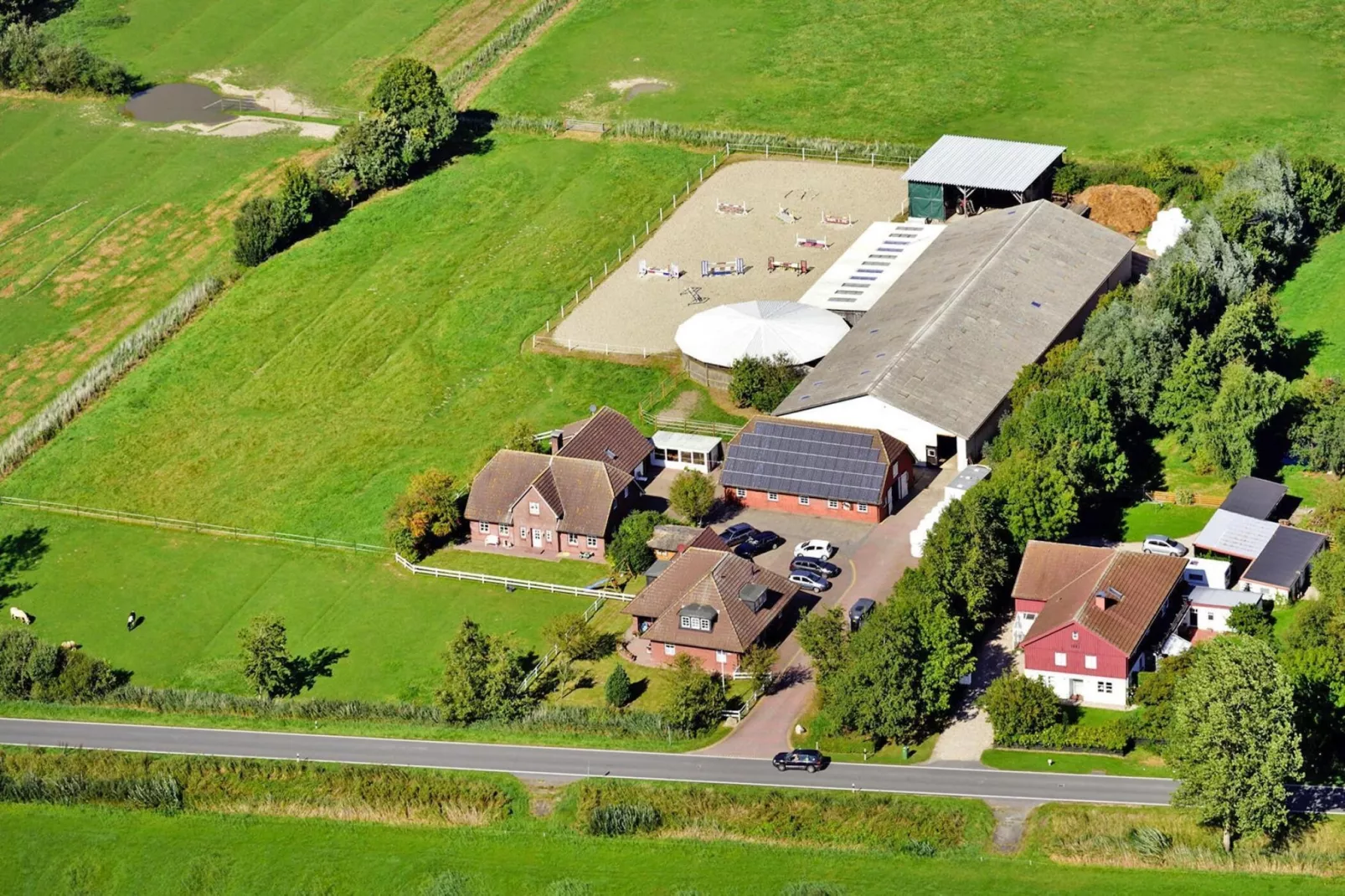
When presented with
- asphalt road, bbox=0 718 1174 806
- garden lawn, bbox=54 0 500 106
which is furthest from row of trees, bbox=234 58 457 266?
asphalt road, bbox=0 718 1174 806

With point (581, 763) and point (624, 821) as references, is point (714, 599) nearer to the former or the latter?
point (581, 763)

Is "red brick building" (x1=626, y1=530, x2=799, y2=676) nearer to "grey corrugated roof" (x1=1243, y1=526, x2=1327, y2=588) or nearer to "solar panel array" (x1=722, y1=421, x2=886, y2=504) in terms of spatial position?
"solar panel array" (x1=722, y1=421, x2=886, y2=504)

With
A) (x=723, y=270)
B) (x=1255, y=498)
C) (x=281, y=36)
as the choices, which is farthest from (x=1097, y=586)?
(x=281, y=36)

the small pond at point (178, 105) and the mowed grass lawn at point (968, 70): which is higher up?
the mowed grass lawn at point (968, 70)

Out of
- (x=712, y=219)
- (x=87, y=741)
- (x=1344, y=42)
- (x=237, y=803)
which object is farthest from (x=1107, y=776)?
(x=1344, y=42)

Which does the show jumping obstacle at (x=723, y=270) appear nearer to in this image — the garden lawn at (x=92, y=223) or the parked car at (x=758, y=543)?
the parked car at (x=758, y=543)

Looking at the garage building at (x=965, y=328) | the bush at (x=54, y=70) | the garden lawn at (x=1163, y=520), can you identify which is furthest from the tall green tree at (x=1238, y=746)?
the bush at (x=54, y=70)
